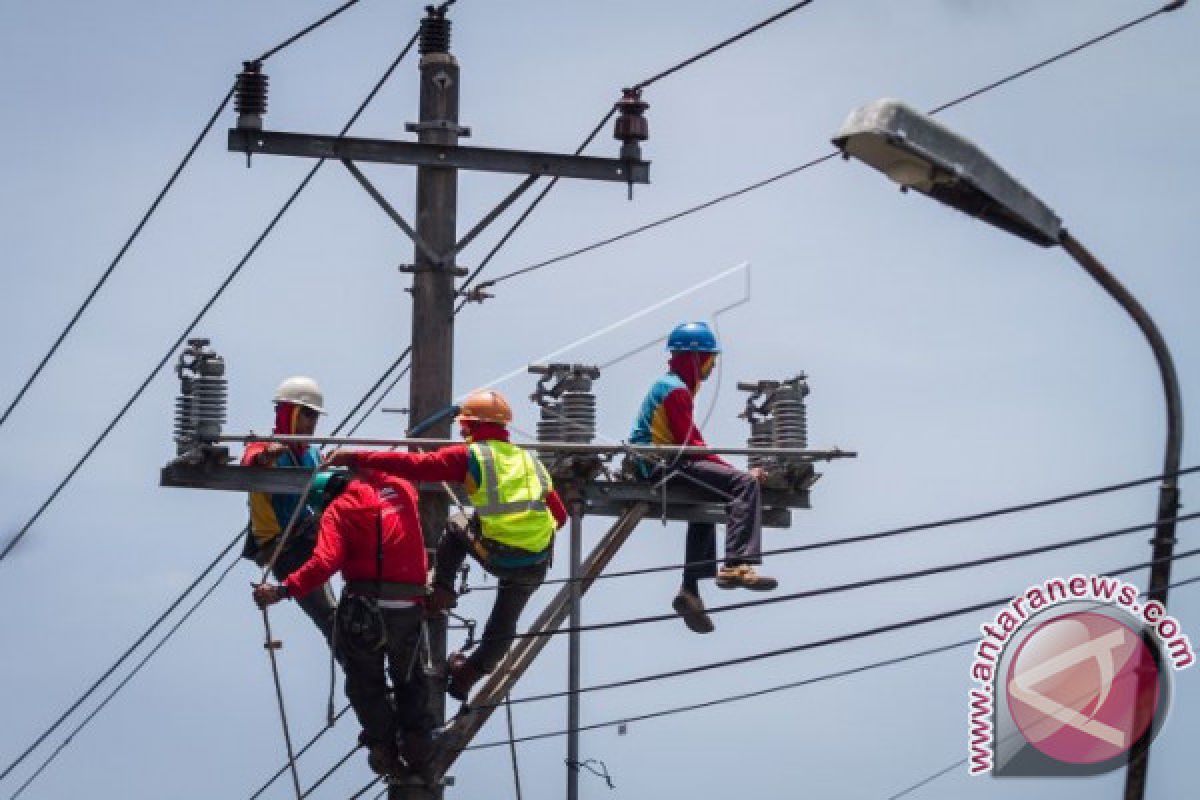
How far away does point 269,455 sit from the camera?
23625 millimetres

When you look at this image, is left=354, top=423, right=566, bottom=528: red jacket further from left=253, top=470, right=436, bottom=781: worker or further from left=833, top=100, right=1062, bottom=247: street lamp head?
left=833, top=100, right=1062, bottom=247: street lamp head

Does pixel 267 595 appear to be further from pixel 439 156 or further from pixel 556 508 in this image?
pixel 439 156

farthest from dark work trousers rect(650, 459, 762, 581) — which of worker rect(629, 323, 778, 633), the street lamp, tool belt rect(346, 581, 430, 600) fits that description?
the street lamp

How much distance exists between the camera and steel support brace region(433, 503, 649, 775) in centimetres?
2344

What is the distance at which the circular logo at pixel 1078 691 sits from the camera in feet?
63.0

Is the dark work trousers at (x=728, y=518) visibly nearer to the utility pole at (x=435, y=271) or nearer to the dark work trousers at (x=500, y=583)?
the dark work trousers at (x=500, y=583)

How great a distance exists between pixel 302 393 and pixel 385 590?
1.76 m

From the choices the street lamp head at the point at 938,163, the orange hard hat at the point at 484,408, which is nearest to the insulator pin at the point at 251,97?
the orange hard hat at the point at 484,408

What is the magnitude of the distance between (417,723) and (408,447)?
1751 millimetres

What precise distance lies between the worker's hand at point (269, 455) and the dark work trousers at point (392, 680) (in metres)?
1.54

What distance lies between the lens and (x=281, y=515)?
23875 millimetres

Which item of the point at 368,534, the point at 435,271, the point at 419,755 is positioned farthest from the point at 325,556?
the point at 435,271

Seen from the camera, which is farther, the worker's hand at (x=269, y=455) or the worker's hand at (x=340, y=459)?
the worker's hand at (x=269, y=455)

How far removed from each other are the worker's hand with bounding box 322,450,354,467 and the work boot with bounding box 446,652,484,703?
184 cm
